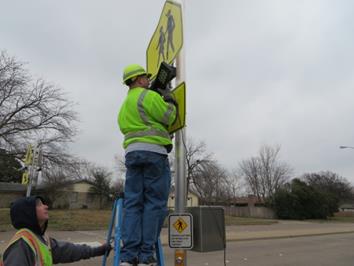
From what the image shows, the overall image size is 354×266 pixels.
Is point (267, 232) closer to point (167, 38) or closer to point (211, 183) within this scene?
point (167, 38)

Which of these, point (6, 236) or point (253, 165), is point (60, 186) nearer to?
point (6, 236)

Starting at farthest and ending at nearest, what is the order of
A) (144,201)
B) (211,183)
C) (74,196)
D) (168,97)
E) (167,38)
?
(211,183)
(74,196)
(167,38)
(168,97)
(144,201)

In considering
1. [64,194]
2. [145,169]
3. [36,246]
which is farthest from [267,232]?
[64,194]

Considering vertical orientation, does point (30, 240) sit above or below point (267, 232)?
above

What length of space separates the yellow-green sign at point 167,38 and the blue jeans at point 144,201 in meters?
1.23

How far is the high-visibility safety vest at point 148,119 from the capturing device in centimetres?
323

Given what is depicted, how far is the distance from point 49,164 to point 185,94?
984 inches

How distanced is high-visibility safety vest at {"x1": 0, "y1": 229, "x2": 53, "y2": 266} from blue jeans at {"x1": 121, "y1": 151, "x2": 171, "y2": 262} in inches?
24.6

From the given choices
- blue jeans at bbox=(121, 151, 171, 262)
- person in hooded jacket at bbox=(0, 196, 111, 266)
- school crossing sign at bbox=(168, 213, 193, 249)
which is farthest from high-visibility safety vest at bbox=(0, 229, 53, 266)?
school crossing sign at bbox=(168, 213, 193, 249)

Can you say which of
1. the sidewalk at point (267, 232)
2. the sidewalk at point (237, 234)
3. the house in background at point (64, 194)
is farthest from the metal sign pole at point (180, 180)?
the house in background at point (64, 194)

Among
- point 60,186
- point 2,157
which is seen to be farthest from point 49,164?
point 60,186

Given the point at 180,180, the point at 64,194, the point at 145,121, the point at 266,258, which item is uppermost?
the point at 64,194

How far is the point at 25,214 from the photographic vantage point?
279 cm

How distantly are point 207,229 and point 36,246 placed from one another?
1.54 metres
